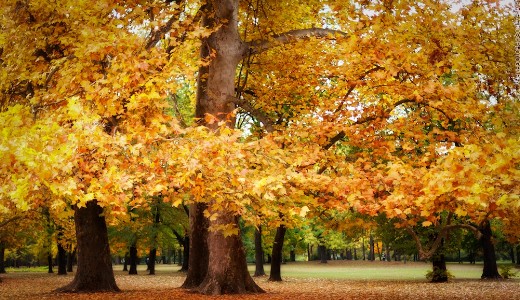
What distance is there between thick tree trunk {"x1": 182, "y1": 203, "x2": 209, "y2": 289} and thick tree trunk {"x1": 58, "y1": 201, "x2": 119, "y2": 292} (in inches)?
128

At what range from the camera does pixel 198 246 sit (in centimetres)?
1533

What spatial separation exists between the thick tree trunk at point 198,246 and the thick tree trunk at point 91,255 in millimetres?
3250

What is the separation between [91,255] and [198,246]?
4.21 metres

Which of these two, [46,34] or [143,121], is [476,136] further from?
[46,34]

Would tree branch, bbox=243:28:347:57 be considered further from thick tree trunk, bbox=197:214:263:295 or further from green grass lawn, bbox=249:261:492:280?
green grass lawn, bbox=249:261:492:280

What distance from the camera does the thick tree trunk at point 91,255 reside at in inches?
650

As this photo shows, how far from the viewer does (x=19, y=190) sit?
5406 mm

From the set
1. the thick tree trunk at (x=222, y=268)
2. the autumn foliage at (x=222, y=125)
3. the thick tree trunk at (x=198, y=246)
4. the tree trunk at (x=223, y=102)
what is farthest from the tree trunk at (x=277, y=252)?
the autumn foliage at (x=222, y=125)

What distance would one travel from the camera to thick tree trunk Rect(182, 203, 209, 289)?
49.4 feet

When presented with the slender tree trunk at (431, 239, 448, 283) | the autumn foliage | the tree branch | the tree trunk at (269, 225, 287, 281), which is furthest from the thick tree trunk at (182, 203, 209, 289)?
the slender tree trunk at (431, 239, 448, 283)

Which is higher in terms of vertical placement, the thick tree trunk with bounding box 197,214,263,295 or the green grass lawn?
the thick tree trunk with bounding box 197,214,263,295

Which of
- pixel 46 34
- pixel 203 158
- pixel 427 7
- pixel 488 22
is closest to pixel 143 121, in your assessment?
pixel 203 158

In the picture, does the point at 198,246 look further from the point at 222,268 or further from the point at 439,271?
the point at 439,271

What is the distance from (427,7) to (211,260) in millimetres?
8688
